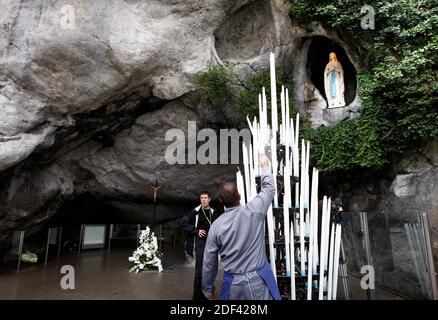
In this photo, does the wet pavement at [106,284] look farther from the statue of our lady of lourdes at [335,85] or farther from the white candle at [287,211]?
the statue of our lady of lourdes at [335,85]

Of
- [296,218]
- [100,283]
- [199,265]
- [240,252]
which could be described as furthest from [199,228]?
[100,283]

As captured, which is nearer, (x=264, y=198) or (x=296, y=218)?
(x=264, y=198)

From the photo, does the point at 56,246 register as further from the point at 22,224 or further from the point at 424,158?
the point at 424,158

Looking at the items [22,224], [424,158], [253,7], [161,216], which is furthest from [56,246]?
[424,158]

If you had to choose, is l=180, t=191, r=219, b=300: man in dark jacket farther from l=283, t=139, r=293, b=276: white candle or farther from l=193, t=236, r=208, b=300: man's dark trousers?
l=283, t=139, r=293, b=276: white candle

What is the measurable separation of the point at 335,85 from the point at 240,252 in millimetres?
7157

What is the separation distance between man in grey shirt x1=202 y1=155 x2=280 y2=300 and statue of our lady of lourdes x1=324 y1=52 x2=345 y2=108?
658 centimetres

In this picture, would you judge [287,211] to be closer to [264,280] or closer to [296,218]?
[296,218]

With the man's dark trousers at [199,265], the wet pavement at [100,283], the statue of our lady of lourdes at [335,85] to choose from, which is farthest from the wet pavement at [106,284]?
the statue of our lady of lourdes at [335,85]

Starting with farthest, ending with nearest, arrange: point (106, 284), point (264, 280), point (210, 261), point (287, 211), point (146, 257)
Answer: point (146, 257) < point (106, 284) < point (287, 211) < point (210, 261) < point (264, 280)

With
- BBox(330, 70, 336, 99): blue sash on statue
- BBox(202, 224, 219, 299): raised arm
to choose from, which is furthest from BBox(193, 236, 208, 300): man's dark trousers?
BBox(330, 70, 336, 99): blue sash on statue

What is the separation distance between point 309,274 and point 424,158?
5030 mm

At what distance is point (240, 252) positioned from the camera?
2225 mm

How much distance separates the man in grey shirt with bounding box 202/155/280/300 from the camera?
2.18m
